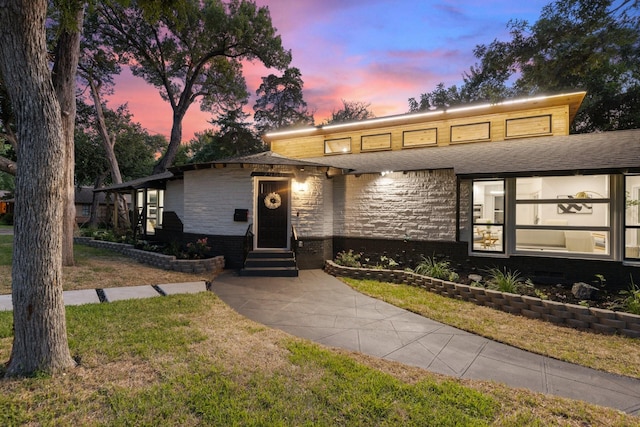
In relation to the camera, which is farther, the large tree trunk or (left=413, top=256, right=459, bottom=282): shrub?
(left=413, top=256, right=459, bottom=282): shrub

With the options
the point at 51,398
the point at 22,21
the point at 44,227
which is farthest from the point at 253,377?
the point at 22,21

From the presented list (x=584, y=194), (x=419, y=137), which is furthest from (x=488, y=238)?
(x=419, y=137)

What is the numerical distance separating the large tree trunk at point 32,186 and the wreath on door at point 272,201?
643 cm

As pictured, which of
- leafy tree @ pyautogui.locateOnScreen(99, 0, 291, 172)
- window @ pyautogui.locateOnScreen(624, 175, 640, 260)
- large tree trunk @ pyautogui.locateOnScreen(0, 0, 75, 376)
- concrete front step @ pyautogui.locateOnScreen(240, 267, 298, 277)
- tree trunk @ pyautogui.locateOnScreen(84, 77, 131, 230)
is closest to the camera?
large tree trunk @ pyautogui.locateOnScreen(0, 0, 75, 376)

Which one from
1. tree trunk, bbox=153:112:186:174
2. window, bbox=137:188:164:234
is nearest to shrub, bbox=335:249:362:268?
window, bbox=137:188:164:234

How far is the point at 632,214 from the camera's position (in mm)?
7344

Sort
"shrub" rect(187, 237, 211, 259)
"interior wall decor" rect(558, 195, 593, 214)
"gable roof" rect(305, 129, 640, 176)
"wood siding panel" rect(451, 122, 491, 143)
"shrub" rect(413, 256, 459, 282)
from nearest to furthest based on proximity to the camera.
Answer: "gable roof" rect(305, 129, 640, 176), "shrub" rect(413, 256, 459, 282), "interior wall decor" rect(558, 195, 593, 214), "shrub" rect(187, 237, 211, 259), "wood siding panel" rect(451, 122, 491, 143)

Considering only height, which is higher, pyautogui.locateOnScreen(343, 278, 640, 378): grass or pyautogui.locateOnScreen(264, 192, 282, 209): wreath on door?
pyautogui.locateOnScreen(264, 192, 282, 209): wreath on door

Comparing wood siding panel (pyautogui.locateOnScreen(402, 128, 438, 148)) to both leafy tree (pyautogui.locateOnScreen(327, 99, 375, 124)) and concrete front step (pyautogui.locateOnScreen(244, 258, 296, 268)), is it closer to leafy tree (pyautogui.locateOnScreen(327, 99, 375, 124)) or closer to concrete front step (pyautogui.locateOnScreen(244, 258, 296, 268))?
concrete front step (pyautogui.locateOnScreen(244, 258, 296, 268))

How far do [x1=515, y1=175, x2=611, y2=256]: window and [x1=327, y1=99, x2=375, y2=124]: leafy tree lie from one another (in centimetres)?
2236

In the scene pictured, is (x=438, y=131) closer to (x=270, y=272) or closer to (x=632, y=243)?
(x=632, y=243)

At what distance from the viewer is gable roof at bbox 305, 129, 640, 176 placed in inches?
257

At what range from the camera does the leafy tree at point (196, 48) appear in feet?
53.7

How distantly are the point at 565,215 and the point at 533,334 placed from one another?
5650 millimetres
